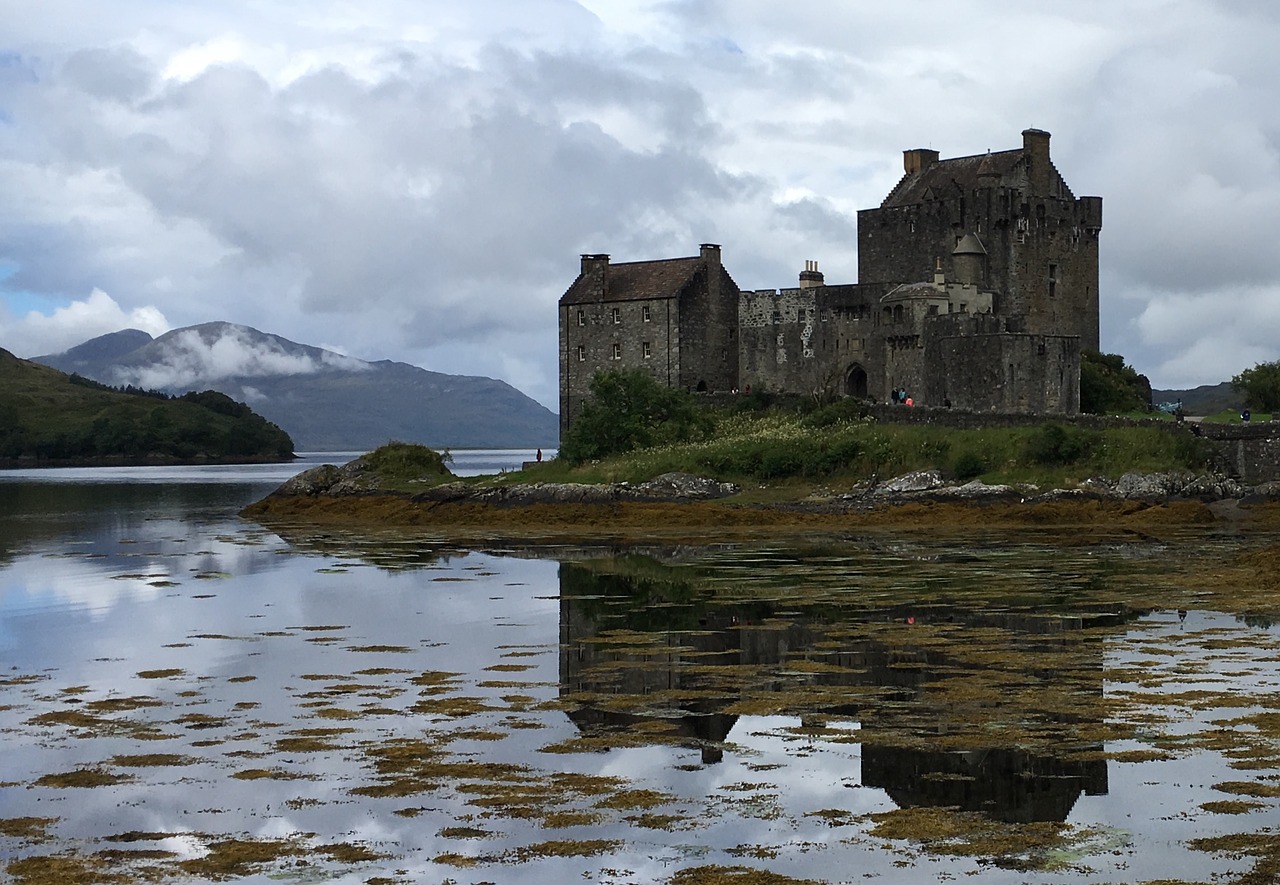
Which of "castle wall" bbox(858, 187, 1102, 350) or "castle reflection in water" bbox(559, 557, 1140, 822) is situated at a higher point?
"castle wall" bbox(858, 187, 1102, 350)

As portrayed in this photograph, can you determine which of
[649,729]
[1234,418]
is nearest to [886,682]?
[649,729]

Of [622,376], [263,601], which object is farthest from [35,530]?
[263,601]

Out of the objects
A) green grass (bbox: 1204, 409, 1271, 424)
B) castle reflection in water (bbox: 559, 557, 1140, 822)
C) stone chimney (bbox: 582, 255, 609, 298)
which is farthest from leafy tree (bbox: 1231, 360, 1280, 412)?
castle reflection in water (bbox: 559, 557, 1140, 822)

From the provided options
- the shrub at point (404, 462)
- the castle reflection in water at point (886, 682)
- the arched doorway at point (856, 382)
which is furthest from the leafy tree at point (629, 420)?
the castle reflection in water at point (886, 682)

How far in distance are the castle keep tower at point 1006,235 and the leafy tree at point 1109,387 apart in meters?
1.63

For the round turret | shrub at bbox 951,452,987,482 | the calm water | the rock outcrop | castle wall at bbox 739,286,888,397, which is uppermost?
the round turret

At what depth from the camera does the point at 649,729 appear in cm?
1948

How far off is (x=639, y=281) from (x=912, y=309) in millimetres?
15401

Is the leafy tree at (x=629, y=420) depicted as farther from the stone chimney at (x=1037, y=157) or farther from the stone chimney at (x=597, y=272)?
the stone chimney at (x=1037, y=157)

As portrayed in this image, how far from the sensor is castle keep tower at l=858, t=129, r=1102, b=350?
69.5m

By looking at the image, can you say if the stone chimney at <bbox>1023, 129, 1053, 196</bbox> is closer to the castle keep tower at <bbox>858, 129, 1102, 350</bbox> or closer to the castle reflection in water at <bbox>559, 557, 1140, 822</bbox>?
the castle keep tower at <bbox>858, 129, 1102, 350</bbox>

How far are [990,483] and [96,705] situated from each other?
3929 centimetres

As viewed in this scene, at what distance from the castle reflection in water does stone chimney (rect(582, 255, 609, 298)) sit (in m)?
45.2

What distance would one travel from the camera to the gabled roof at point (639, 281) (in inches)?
2995
